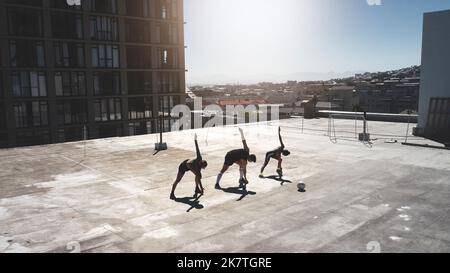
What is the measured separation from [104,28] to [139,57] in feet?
19.5

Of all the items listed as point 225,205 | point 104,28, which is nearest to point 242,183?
point 225,205

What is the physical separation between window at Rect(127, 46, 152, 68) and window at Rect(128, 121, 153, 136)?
7889 millimetres

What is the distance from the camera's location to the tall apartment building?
Result: 41.7 m

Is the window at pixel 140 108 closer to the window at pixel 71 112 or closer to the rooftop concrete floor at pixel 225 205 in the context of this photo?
the window at pixel 71 112

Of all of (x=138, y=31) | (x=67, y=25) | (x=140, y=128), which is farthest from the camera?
(x=140, y=128)

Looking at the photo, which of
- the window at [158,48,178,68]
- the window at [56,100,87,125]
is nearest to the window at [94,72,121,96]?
the window at [56,100,87,125]

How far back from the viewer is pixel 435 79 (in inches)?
1062

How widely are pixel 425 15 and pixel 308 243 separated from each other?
24807 millimetres

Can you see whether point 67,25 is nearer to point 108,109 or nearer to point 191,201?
point 108,109

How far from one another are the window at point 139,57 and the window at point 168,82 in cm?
246

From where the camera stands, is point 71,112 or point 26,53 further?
point 71,112

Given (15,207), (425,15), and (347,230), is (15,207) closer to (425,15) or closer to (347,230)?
(347,230)

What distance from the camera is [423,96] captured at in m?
27.6
